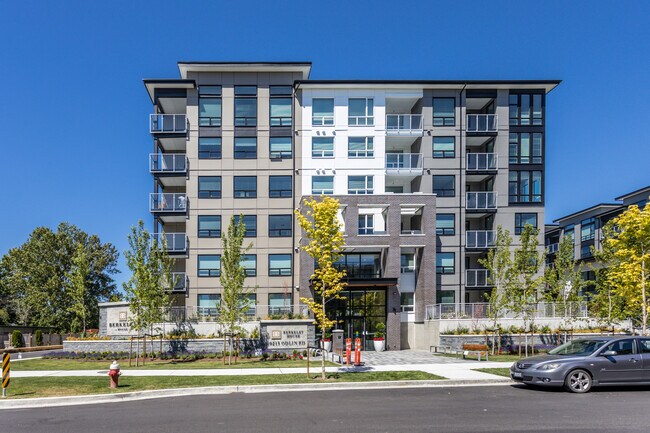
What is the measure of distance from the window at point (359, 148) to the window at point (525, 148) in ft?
34.1

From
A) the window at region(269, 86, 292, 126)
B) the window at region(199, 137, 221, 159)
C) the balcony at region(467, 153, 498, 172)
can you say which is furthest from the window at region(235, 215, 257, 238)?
the balcony at region(467, 153, 498, 172)

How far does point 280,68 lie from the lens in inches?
1416

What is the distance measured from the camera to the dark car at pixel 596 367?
567 inches

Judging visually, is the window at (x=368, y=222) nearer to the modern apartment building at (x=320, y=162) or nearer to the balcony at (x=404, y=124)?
the modern apartment building at (x=320, y=162)

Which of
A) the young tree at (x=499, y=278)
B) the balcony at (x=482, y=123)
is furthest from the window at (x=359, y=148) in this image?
the young tree at (x=499, y=278)

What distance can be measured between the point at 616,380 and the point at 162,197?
29197mm

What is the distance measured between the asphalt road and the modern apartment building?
20.4m

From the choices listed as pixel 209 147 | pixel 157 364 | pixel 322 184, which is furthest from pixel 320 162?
pixel 157 364

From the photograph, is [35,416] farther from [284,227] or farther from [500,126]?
[500,126]

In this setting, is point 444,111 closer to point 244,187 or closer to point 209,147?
point 244,187

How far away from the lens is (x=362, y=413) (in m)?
11.8

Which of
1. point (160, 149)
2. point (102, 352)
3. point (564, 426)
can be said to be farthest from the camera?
point (160, 149)

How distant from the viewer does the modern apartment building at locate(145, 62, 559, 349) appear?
3575cm

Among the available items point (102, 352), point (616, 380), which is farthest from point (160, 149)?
point (616, 380)
